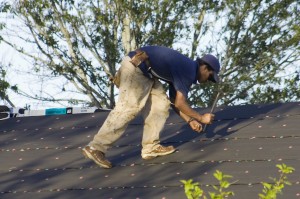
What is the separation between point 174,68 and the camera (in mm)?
8211

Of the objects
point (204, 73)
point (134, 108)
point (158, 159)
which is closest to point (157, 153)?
point (158, 159)

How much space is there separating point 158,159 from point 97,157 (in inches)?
20.8

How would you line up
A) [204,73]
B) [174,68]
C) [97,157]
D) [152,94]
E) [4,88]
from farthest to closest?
[4,88] → [152,94] → [97,157] → [204,73] → [174,68]

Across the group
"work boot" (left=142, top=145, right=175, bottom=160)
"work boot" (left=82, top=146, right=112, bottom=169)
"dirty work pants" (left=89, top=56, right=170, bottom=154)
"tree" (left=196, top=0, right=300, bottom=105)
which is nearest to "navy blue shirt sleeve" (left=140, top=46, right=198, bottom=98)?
"dirty work pants" (left=89, top=56, right=170, bottom=154)

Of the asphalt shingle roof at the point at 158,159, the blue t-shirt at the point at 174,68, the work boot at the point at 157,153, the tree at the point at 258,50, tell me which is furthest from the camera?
the tree at the point at 258,50

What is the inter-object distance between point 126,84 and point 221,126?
1.25m

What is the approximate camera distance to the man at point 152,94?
823 cm

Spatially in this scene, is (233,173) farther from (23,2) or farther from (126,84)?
(23,2)

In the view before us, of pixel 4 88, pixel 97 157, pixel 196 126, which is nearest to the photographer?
pixel 196 126

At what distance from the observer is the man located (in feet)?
27.0

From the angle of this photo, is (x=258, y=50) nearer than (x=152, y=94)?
No

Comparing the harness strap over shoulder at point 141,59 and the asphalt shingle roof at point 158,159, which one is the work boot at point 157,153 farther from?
the harness strap over shoulder at point 141,59

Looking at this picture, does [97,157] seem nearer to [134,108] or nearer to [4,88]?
[134,108]

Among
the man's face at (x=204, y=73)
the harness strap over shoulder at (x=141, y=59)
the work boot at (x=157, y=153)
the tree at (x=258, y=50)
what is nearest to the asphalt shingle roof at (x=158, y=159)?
the work boot at (x=157, y=153)
